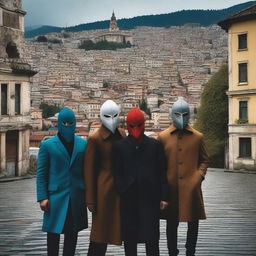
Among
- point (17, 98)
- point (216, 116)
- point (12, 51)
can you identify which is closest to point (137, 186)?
point (17, 98)

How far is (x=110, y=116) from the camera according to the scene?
239 inches

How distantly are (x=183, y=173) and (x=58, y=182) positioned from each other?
1597 mm

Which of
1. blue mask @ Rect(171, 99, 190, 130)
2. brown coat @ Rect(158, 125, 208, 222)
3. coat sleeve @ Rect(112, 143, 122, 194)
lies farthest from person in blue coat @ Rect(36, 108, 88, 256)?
blue mask @ Rect(171, 99, 190, 130)

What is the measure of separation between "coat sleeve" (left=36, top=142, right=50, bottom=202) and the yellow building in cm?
2734

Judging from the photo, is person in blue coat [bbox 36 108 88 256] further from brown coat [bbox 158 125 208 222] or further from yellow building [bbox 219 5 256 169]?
yellow building [bbox 219 5 256 169]

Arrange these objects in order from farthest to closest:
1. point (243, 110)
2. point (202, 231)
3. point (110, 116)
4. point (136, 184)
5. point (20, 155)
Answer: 1. point (243, 110)
2. point (20, 155)
3. point (202, 231)
4. point (110, 116)
5. point (136, 184)

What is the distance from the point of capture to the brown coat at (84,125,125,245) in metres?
5.93

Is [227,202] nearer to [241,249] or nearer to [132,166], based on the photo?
[241,249]

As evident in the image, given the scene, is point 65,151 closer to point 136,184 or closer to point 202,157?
point 136,184

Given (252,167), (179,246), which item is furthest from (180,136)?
(252,167)

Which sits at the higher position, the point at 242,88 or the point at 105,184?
the point at 242,88

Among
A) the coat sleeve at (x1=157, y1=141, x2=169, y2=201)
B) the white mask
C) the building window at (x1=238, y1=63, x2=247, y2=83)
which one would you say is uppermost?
the building window at (x1=238, y1=63, x2=247, y2=83)

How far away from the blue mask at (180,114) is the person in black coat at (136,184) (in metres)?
0.87

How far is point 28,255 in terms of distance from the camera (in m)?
7.33
